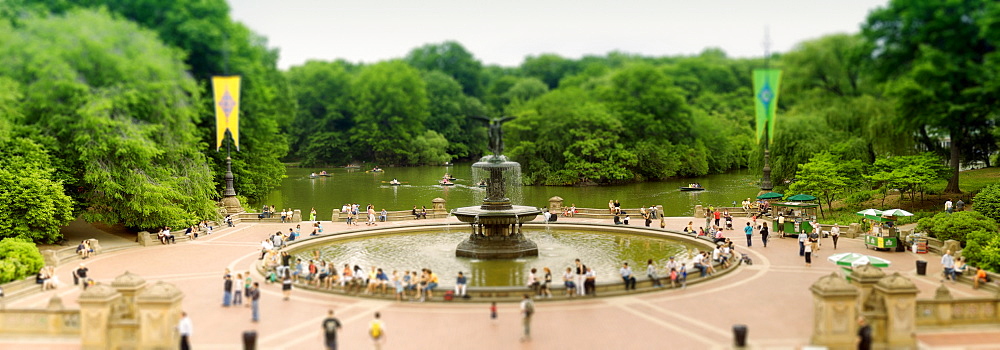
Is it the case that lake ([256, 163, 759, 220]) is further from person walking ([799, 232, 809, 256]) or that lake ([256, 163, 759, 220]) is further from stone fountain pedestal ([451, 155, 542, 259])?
stone fountain pedestal ([451, 155, 542, 259])

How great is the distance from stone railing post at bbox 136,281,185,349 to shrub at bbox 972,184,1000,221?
34.2 m

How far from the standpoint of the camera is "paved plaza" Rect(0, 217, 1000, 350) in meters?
18.0

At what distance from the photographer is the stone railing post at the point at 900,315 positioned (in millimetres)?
17391

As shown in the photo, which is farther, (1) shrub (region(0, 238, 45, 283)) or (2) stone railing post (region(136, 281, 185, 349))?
(1) shrub (region(0, 238, 45, 283))

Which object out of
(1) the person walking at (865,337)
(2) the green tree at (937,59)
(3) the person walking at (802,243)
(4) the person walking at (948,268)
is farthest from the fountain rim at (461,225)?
(2) the green tree at (937,59)

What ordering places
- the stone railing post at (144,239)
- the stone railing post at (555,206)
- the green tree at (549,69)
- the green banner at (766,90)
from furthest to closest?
1. the green tree at (549,69)
2. the stone railing post at (555,206)
3. the green banner at (766,90)
4. the stone railing post at (144,239)

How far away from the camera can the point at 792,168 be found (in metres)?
51.8

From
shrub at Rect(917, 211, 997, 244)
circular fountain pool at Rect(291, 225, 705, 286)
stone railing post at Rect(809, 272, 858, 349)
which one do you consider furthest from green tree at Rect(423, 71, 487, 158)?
stone railing post at Rect(809, 272, 858, 349)

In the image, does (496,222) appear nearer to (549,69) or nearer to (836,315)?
(836,315)

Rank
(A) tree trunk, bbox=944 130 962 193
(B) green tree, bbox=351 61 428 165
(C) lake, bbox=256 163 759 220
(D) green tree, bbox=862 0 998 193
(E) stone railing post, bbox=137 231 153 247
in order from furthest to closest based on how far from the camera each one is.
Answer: (B) green tree, bbox=351 61 428 165 → (C) lake, bbox=256 163 759 220 → (A) tree trunk, bbox=944 130 962 193 → (E) stone railing post, bbox=137 231 153 247 → (D) green tree, bbox=862 0 998 193

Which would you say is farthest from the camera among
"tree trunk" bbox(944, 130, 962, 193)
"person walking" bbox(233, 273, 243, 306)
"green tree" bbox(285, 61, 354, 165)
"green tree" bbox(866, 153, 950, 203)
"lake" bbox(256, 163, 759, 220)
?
"green tree" bbox(285, 61, 354, 165)

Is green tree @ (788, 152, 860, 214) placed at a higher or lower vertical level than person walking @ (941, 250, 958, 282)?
higher

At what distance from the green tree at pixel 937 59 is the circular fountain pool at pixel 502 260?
1325 cm

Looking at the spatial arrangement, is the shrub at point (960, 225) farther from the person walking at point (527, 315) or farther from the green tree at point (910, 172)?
the person walking at point (527, 315)
